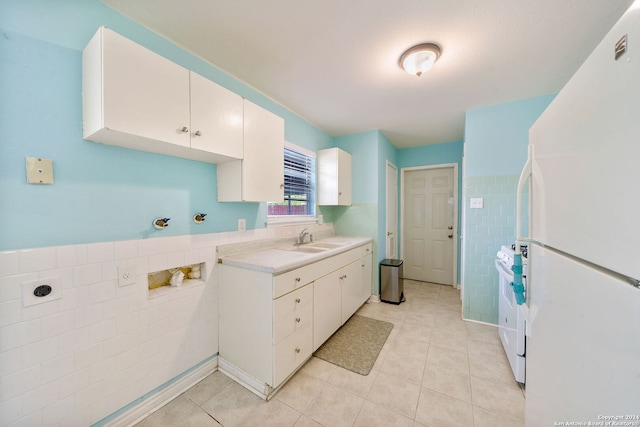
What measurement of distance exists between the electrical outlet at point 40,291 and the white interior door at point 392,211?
353cm

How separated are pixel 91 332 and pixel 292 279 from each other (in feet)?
3.81

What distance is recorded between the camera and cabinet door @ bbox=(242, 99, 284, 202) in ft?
6.00

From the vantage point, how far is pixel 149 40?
59.3 inches

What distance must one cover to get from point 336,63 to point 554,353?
6.82 ft

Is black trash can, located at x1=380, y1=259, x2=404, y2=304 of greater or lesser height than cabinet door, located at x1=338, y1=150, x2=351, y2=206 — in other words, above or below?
below

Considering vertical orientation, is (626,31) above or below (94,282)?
above

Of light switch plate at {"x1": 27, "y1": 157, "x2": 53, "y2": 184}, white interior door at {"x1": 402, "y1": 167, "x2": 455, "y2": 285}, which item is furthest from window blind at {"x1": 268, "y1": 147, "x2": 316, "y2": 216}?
white interior door at {"x1": 402, "y1": 167, "x2": 455, "y2": 285}

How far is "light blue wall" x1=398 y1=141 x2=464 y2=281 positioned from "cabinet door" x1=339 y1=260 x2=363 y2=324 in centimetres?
182

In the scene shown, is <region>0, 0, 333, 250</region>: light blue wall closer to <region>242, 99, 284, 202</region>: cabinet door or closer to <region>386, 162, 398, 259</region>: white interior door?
<region>242, 99, 284, 202</region>: cabinet door

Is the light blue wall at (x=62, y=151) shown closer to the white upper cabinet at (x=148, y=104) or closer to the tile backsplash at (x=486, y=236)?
the white upper cabinet at (x=148, y=104)

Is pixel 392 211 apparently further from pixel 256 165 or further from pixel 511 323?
pixel 256 165

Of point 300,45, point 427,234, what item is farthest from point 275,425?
point 427,234

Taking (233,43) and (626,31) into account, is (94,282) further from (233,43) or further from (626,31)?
(626,31)

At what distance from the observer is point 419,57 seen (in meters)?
1.71
